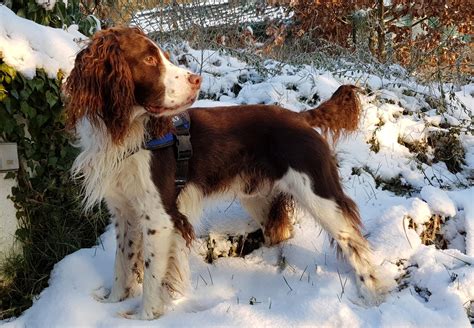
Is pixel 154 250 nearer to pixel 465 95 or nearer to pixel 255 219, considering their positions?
pixel 255 219

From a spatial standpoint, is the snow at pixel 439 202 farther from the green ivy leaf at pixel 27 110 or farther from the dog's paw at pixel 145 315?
the green ivy leaf at pixel 27 110

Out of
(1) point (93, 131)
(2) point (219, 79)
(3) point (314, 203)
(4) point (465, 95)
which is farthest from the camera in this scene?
(4) point (465, 95)

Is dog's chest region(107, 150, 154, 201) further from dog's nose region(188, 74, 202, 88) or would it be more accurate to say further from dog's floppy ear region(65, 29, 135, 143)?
dog's nose region(188, 74, 202, 88)

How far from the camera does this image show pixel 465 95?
5.79 m

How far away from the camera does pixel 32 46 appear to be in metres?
3.34

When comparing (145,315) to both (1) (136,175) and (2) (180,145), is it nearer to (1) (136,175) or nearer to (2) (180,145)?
(1) (136,175)

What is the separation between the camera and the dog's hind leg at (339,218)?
2969 millimetres

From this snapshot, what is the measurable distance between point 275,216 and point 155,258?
964mm

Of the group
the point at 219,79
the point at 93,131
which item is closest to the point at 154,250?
the point at 93,131

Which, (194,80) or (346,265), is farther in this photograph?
(346,265)

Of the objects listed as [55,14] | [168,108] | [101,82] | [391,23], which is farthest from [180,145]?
[391,23]

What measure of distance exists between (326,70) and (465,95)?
1571mm

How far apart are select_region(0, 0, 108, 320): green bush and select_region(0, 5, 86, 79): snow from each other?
62 mm

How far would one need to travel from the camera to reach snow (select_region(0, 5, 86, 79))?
10.4 ft
